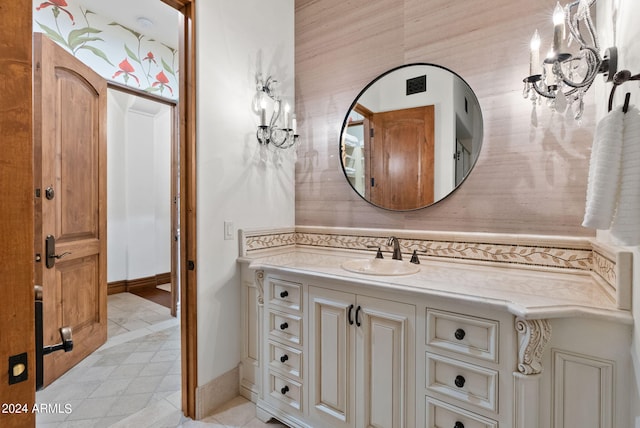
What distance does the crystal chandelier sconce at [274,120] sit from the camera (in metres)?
2.09

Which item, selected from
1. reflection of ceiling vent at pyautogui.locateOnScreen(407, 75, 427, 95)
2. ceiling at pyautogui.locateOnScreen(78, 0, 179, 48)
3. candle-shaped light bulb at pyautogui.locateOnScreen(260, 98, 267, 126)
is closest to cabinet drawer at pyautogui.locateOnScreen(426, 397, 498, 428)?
reflection of ceiling vent at pyautogui.locateOnScreen(407, 75, 427, 95)

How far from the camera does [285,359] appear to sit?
166cm

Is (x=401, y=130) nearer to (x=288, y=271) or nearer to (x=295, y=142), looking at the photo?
(x=295, y=142)

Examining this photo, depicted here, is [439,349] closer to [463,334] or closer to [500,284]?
[463,334]

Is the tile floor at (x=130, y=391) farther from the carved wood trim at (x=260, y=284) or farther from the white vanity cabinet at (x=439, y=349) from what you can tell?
the carved wood trim at (x=260, y=284)

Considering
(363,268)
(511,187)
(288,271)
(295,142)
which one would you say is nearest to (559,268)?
(511,187)

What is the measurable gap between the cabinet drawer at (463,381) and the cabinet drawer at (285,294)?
0.69 meters

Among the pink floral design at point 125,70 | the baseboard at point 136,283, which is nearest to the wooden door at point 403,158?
the pink floral design at point 125,70

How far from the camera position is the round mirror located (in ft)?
5.72

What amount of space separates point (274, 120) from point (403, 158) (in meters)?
0.94

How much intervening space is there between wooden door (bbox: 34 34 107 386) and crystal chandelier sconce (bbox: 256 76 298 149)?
137 cm

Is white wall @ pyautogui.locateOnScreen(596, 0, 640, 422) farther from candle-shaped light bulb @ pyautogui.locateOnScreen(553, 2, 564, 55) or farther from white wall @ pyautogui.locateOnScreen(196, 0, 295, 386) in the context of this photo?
white wall @ pyautogui.locateOnScreen(196, 0, 295, 386)

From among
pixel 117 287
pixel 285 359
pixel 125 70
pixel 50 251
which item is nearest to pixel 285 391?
pixel 285 359

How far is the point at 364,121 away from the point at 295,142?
53cm
